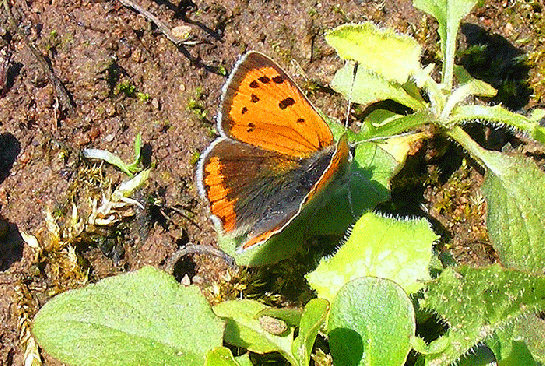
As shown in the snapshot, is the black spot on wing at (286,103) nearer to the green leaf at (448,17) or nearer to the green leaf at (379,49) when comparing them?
the green leaf at (379,49)

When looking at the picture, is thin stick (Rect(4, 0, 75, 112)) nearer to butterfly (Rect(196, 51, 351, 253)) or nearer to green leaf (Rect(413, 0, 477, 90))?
butterfly (Rect(196, 51, 351, 253))

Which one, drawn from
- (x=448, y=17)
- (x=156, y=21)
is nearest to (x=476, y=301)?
(x=448, y=17)

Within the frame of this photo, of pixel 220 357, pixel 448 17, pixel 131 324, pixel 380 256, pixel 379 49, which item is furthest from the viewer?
pixel 448 17

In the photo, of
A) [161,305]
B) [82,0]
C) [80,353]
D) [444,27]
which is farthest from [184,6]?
[80,353]

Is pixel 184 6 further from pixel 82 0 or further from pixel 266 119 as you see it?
pixel 266 119

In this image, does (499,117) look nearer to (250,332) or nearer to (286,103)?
(286,103)
